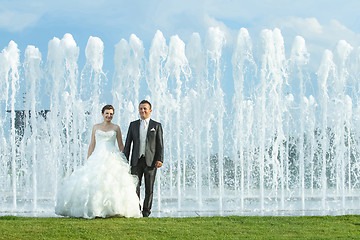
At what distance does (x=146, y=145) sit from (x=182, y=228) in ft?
4.88

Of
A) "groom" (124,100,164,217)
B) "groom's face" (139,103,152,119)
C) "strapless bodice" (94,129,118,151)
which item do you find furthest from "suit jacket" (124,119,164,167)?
"strapless bodice" (94,129,118,151)

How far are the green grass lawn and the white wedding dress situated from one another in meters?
0.22

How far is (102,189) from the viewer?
7234 millimetres

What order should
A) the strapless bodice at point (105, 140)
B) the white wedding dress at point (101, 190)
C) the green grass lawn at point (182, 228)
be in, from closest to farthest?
the green grass lawn at point (182, 228) → the white wedding dress at point (101, 190) → the strapless bodice at point (105, 140)

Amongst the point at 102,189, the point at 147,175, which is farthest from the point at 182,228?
→ the point at 102,189

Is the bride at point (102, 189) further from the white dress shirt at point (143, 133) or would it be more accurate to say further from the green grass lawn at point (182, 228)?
the white dress shirt at point (143, 133)

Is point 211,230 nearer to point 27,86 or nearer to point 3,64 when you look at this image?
point 27,86

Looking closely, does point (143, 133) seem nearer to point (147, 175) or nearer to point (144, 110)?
point (144, 110)

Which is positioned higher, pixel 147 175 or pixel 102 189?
pixel 147 175

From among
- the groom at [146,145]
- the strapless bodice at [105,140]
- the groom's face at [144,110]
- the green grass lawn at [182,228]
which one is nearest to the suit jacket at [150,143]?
the groom at [146,145]

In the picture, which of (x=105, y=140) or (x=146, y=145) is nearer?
(x=146, y=145)

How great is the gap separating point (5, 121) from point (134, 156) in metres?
9.54

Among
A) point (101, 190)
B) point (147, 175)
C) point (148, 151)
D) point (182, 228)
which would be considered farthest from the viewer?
point (147, 175)

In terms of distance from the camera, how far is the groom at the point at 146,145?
7.49 m
